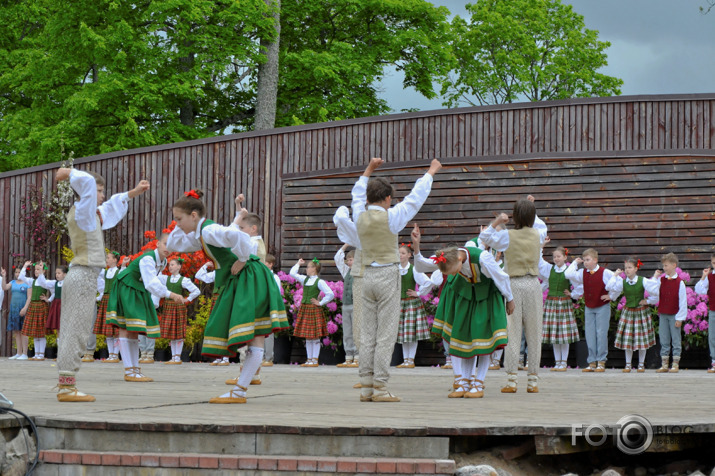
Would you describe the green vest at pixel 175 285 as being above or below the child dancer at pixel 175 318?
above

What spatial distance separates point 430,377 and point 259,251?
2.74 m

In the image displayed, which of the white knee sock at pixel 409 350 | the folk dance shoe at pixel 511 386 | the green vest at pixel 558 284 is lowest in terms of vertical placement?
the white knee sock at pixel 409 350

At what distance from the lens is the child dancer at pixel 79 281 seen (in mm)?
7047

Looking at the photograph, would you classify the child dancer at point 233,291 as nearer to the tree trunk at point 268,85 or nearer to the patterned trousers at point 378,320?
the patterned trousers at point 378,320

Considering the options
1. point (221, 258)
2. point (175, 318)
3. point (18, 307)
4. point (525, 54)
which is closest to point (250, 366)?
point (221, 258)

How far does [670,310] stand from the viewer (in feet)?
44.3

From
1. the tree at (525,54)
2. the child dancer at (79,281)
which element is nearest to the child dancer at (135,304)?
the child dancer at (79,281)

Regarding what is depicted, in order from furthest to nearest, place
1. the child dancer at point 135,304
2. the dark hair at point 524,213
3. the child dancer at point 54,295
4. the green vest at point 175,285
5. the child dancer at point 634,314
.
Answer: the child dancer at point 54,295
the green vest at point 175,285
the child dancer at point 634,314
the child dancer at point 135,304
the dark hair at point 524,213

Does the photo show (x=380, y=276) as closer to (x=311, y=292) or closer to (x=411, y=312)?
(x=411, y=312)

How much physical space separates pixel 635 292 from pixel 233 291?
8438 mm

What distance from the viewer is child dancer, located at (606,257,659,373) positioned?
45.1ft

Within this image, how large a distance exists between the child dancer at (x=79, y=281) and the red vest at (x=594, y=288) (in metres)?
8.41

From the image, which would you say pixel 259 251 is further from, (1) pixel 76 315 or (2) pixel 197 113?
(2) pixel 197 113

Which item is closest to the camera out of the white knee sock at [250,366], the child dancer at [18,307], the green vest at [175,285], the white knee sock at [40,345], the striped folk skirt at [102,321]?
the white knee sock at [250,366]
